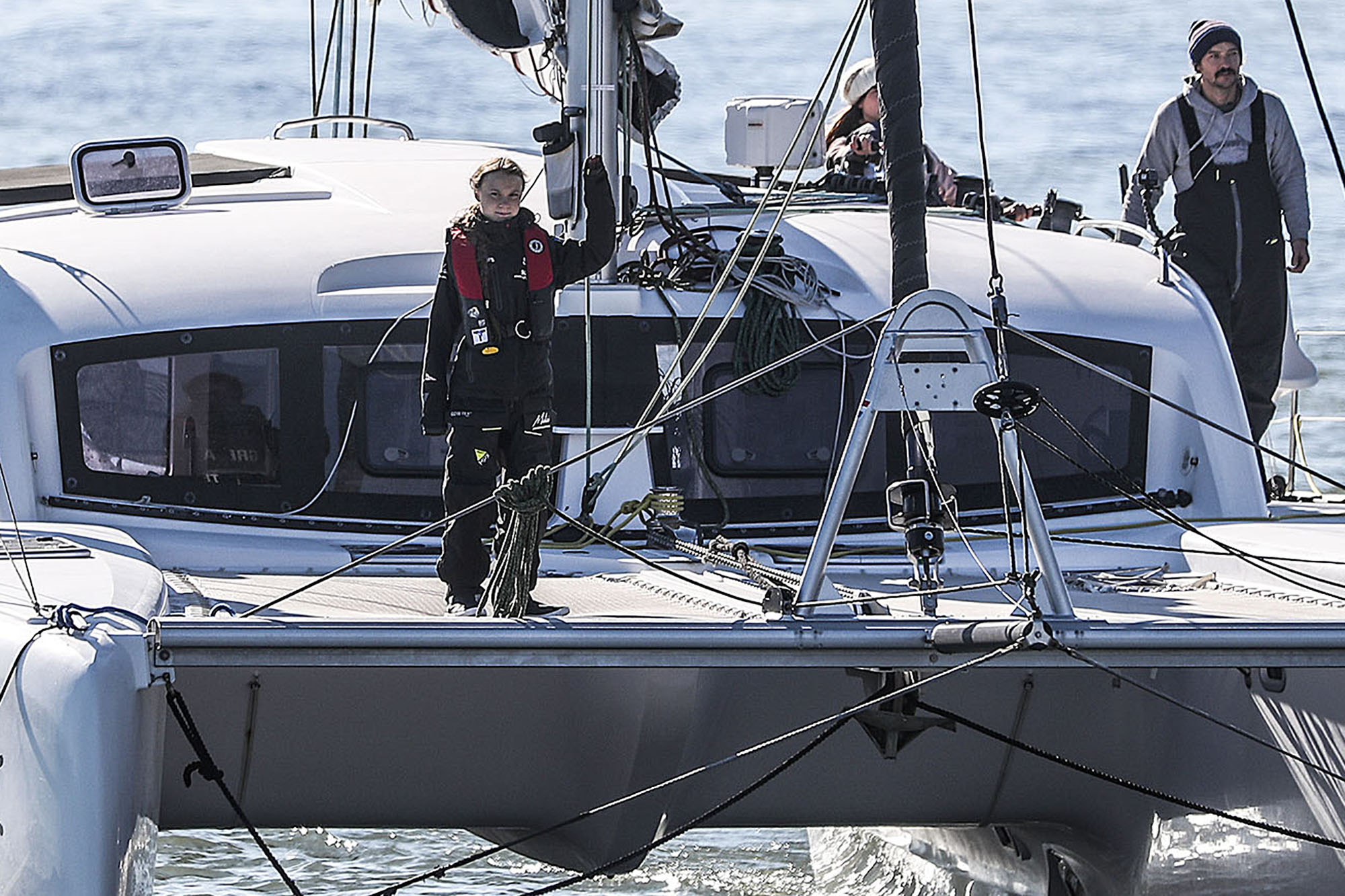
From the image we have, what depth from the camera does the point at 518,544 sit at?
4254 millimetres

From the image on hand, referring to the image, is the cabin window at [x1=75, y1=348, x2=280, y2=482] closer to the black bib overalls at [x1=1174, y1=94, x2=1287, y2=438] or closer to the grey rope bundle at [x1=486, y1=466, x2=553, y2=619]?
the grey rope bundle at [x1=486, y1=466, x2=553, y2=619]

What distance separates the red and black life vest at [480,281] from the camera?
500 cm

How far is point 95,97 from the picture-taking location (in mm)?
28156

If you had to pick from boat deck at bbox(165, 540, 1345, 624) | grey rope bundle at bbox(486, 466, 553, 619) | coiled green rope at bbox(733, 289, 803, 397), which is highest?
coiled green rope at bbox(733, 289, 803, 397)

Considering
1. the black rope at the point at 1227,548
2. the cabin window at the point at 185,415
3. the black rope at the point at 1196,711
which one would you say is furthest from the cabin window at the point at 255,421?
the black rope at the point at 1196,711

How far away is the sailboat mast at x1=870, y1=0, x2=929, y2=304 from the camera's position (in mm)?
4566

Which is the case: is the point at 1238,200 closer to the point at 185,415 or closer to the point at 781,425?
the point at 781,425

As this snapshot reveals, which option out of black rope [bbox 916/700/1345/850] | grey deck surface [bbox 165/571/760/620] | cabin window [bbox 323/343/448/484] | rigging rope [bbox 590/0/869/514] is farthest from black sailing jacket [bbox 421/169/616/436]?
black rope [bbox 916/700/1345/850]

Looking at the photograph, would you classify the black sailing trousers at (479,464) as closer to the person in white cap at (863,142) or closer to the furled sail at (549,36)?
the furled sail at (549,36)

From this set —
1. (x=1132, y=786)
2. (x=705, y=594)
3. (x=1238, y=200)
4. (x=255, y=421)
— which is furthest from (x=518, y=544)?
(x=1238, y=200)

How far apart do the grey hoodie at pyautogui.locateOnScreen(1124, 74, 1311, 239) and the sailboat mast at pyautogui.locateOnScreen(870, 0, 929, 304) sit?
9.22 ft

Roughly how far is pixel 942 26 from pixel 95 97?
15.7 metres

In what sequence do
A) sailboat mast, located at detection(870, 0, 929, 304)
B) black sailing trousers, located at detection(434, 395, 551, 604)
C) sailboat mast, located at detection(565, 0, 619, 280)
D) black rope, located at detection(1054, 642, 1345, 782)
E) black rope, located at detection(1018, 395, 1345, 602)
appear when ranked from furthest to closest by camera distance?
sailboat mast, located at detection(565, 0, 619, 280) → black sailing trousers, located at detection(434, 395, 551, 604) → sailboat mast, located at detection(870, 0, 929, 304) → black rope, located at detection(1018, 395, 1345, 602) → black rope, located at detection(1054, 642, 1345, 782)

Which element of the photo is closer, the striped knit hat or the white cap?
the striped knit hat
